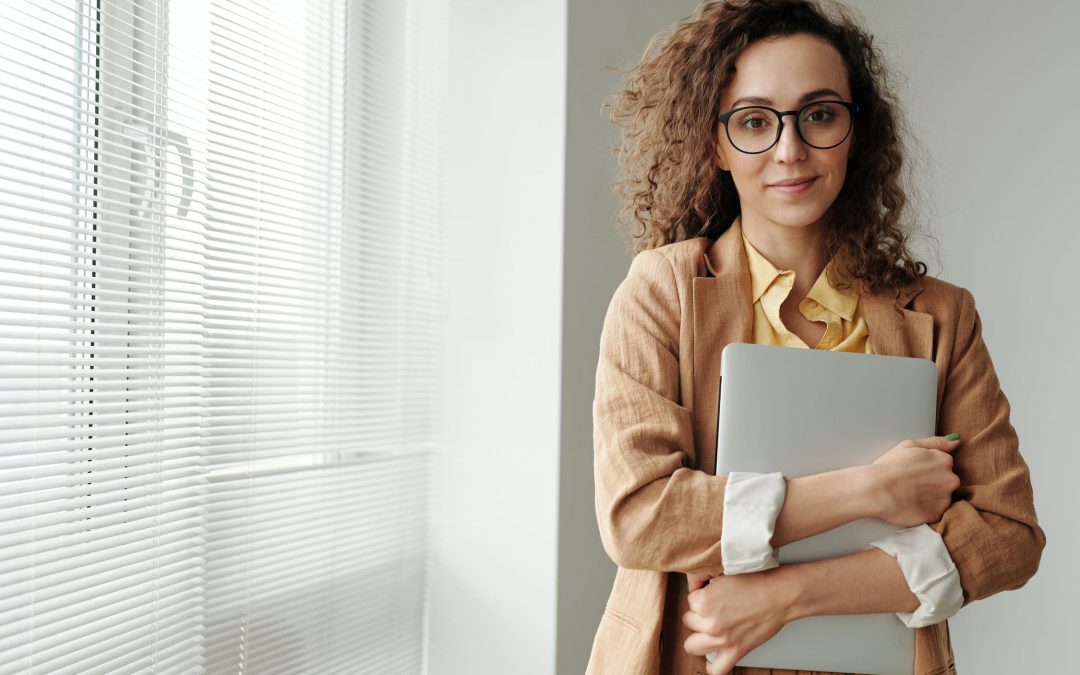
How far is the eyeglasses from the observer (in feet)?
4.14

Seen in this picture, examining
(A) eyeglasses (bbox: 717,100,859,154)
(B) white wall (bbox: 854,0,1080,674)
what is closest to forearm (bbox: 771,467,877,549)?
(A) eyeglasses (bbox: 717,100,859,154)

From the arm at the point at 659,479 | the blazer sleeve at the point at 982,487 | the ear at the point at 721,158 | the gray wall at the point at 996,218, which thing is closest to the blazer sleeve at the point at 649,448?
the arm at the point at 659,479

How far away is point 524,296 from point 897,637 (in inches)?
49.9

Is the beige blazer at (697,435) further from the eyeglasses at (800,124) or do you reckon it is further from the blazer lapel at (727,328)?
the eyeglasses at (800,124)

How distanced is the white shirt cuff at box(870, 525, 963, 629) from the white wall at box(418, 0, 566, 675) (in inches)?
42.1

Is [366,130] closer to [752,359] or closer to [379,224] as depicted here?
[379,224]

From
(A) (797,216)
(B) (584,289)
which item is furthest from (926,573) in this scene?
(B) (584,289)

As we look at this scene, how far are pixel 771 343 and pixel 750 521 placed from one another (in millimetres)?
346

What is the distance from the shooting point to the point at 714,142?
1.41 meters

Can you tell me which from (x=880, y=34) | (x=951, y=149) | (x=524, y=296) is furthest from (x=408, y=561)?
(x=880, y=34)

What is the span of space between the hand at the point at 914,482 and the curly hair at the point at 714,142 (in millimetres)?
300

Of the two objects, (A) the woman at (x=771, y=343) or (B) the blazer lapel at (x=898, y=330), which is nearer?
(A) the woman at (x=771, y=343)

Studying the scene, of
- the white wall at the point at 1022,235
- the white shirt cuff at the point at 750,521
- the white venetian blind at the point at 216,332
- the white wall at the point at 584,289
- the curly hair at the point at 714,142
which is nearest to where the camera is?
the white shirt cuff at the point at 750,521

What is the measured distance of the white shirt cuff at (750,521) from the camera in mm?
1084
